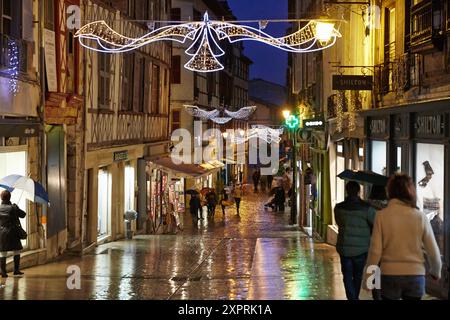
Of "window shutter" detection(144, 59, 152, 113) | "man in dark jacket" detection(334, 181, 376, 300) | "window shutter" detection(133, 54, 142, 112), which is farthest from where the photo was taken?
"window shutter" detection(144, 59, 152, 113)

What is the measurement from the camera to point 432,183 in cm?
1188

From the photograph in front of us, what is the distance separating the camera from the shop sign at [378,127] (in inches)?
590

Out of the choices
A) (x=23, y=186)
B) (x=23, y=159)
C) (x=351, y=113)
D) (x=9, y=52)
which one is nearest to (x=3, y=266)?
(x=23, y=186)

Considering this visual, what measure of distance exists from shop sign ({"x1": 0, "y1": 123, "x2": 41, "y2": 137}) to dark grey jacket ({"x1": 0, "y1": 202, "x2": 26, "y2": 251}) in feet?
5.11

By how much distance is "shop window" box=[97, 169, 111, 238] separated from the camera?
72.4 ft

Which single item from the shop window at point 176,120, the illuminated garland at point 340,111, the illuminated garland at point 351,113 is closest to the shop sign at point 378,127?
the illuminated garland at point 351,113

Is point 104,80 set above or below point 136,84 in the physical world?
below

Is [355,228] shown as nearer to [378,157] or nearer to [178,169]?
[378,157]

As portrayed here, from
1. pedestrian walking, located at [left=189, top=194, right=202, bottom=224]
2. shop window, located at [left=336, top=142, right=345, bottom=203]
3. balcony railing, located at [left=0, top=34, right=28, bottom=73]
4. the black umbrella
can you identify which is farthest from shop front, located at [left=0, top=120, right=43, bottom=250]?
pedestrian walking, located at [left=189, top=194, right=202, bottom=224]

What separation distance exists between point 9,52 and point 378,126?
742 centimetres

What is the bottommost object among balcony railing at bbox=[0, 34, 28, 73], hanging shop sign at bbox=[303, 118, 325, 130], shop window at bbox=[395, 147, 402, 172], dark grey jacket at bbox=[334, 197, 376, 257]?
dark grey jacket at bbox=[334, 197, 376, 257]

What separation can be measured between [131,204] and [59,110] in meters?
9.80

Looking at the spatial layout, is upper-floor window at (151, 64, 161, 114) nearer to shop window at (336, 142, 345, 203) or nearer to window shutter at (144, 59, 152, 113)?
window shutter at (144, 59, 152, 113)

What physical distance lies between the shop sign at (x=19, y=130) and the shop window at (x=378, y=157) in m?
6.96
